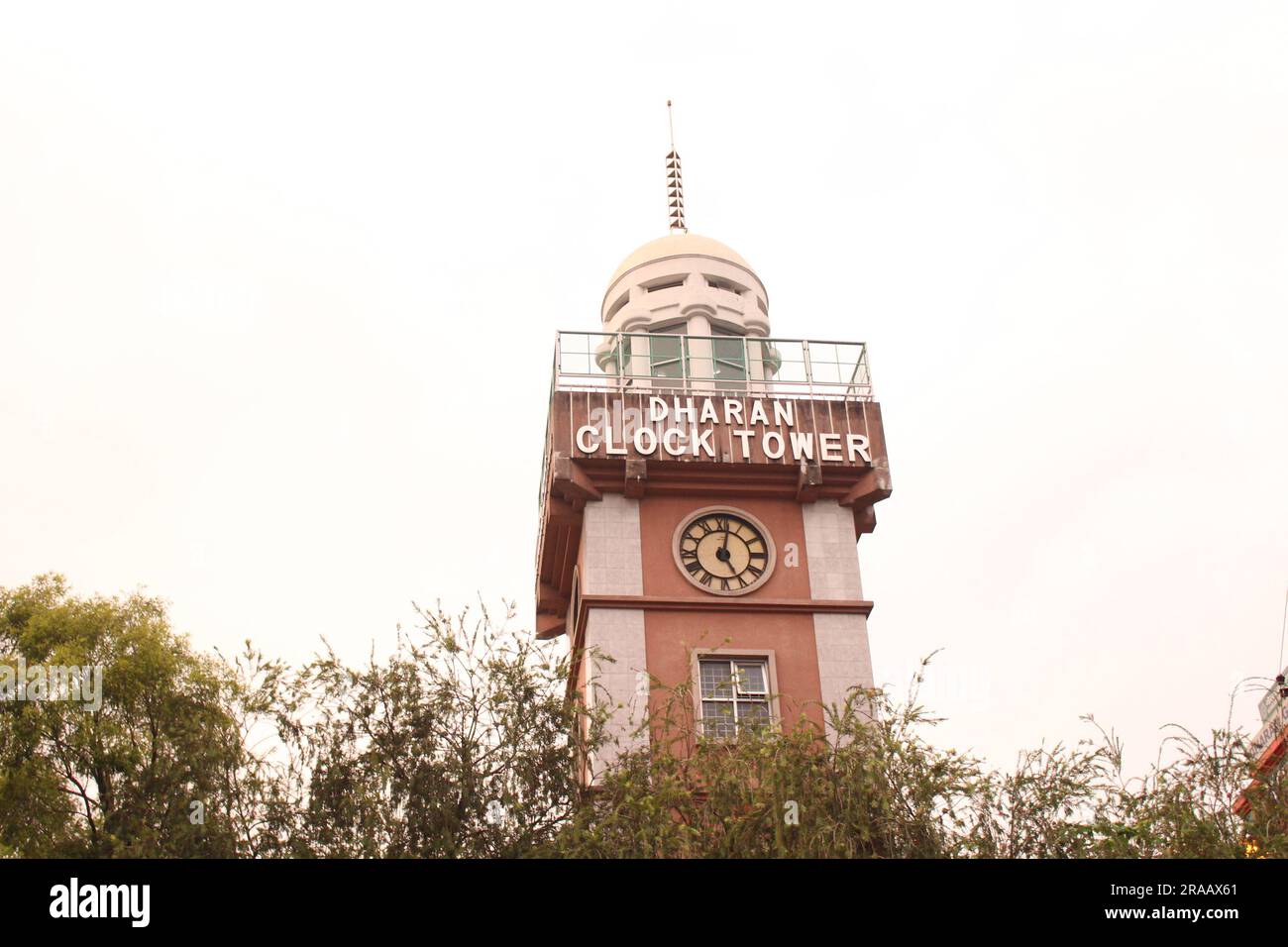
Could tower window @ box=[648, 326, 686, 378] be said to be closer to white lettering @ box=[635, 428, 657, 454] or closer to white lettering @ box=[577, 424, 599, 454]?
white lettering @ box=[635, 428, 657, 454]

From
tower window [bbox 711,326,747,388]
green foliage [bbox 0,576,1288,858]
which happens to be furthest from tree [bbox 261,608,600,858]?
tower window [bbox 711,326,747,388]

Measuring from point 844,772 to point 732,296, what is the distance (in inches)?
730

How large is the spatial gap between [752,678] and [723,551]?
2.99 m

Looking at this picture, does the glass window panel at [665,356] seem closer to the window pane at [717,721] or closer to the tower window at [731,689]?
the tower window at [731,689]

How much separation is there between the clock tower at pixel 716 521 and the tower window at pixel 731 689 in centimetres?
4

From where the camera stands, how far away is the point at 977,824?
19.2 metres

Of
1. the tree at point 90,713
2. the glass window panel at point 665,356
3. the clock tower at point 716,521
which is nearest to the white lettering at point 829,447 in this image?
the clock tower at point 716,521

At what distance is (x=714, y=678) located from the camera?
2897 centimetres

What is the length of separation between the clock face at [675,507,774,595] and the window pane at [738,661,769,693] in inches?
62.1

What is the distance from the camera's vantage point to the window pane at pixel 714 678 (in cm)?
2853

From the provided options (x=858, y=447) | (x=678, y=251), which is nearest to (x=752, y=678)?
(x=858, y=447)
